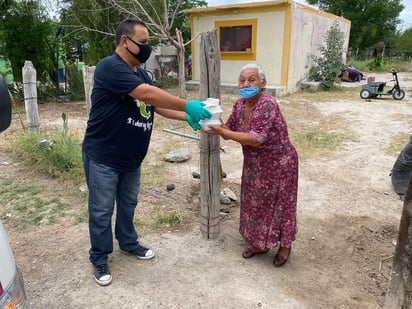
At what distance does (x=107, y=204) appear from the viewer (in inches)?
96.0

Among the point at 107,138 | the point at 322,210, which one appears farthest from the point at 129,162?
the point at 322,210

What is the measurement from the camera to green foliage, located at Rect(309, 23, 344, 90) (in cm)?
1277

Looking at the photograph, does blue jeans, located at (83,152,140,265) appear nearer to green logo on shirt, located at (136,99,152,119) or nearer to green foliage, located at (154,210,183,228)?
green logo on shirt, located at (136,99,152,119)

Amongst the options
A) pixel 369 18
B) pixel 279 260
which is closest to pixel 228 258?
pixel 279 260

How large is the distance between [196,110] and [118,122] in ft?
Result: 1.67

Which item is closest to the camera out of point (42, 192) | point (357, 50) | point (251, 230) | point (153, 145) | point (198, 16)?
point (251, 230)

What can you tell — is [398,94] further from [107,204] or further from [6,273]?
[6,273]

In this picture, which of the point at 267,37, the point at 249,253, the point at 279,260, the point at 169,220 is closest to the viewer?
the point at 279,260

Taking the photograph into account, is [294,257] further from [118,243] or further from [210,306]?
[118,243]

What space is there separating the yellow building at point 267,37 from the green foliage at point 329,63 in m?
0.48

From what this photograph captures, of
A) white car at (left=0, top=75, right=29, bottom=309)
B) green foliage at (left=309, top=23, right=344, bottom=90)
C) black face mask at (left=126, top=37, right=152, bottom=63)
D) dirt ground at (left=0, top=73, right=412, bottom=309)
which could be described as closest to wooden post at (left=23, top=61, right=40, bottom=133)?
dirt ground at (left=0, top=73, right=412, bottom=309)

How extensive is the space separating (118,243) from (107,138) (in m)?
1.11

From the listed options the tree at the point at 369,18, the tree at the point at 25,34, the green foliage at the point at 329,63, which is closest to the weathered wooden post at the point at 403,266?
the tree at the point at 25,34

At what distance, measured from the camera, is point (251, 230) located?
2.78 m
